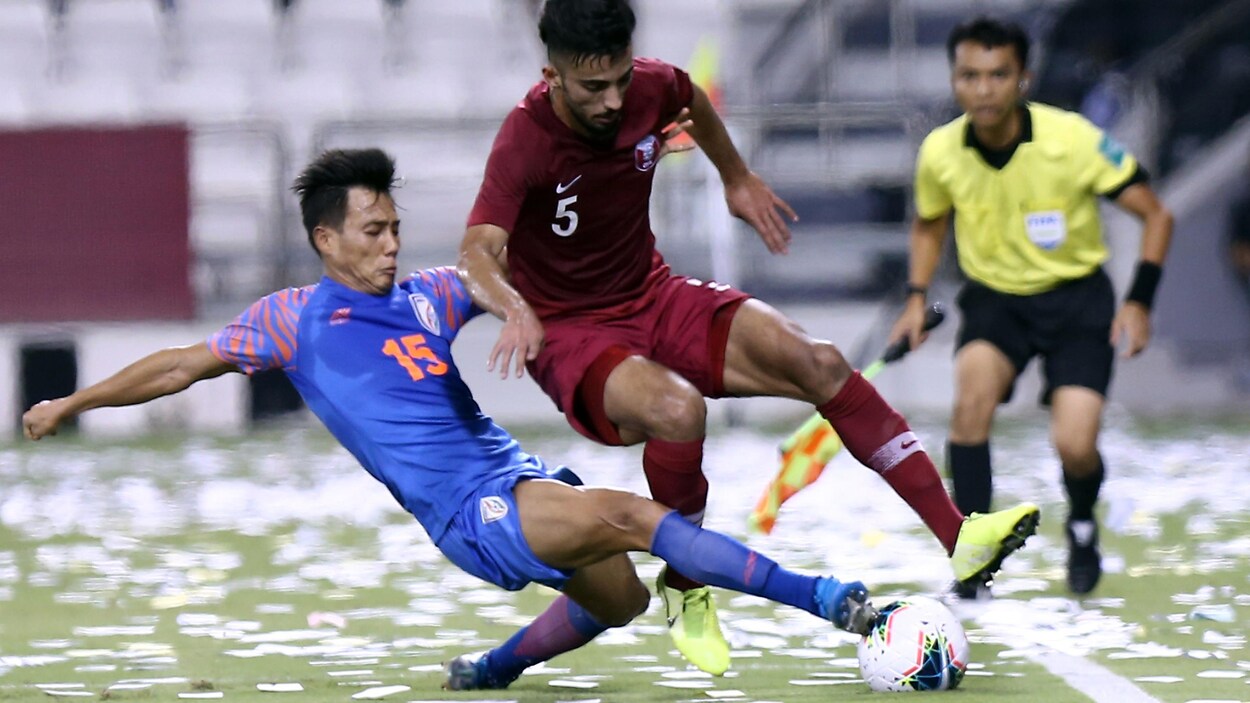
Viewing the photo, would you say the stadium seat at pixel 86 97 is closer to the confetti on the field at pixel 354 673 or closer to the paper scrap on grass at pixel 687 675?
the confetti on the field at pixel 354 673

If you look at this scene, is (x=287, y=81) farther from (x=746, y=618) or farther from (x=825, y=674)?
(x=825, y=674)

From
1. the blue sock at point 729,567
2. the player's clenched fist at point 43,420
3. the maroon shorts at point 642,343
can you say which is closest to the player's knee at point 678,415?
the maroon shorts at point 642,343

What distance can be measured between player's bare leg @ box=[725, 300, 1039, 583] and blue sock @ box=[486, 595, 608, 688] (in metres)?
0.81

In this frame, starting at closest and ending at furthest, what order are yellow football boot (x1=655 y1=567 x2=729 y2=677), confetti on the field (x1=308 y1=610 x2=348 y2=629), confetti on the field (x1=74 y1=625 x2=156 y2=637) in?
yellow football boot (x1=655 y1=567 x2=729 y2=677) < confetti on the field (x1=74 y1=625 x2=156 y2=637) < confetti on the field (x1=308 y1=610 x2=348 y2=629)

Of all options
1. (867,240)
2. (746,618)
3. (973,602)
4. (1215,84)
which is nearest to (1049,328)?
(973,602)

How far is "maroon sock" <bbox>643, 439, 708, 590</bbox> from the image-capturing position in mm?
5211

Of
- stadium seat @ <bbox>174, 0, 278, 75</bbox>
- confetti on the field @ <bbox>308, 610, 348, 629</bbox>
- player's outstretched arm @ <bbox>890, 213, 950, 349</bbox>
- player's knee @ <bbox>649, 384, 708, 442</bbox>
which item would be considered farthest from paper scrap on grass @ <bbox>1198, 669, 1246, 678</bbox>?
stadium seat @ <bbox>174, 0, 278, 75</bbox>

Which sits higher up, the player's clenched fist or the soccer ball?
the player's clenched fist

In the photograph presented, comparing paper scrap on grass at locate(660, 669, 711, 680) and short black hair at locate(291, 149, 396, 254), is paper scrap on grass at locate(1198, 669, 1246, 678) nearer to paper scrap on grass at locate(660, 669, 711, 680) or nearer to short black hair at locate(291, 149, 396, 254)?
paper scrap on grass at locate(660, 669, 711, 680)

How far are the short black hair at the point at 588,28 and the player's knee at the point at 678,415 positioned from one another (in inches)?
34.3

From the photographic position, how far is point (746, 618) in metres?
6.45

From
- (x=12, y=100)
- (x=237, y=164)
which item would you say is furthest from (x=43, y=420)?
(x=12, y=100)

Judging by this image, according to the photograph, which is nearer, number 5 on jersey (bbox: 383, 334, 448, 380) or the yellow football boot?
the yellow football boot

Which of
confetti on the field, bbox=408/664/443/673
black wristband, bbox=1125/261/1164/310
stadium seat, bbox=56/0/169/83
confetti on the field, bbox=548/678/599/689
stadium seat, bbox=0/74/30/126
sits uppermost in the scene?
stadium seat, bbox=56/0/169/83
